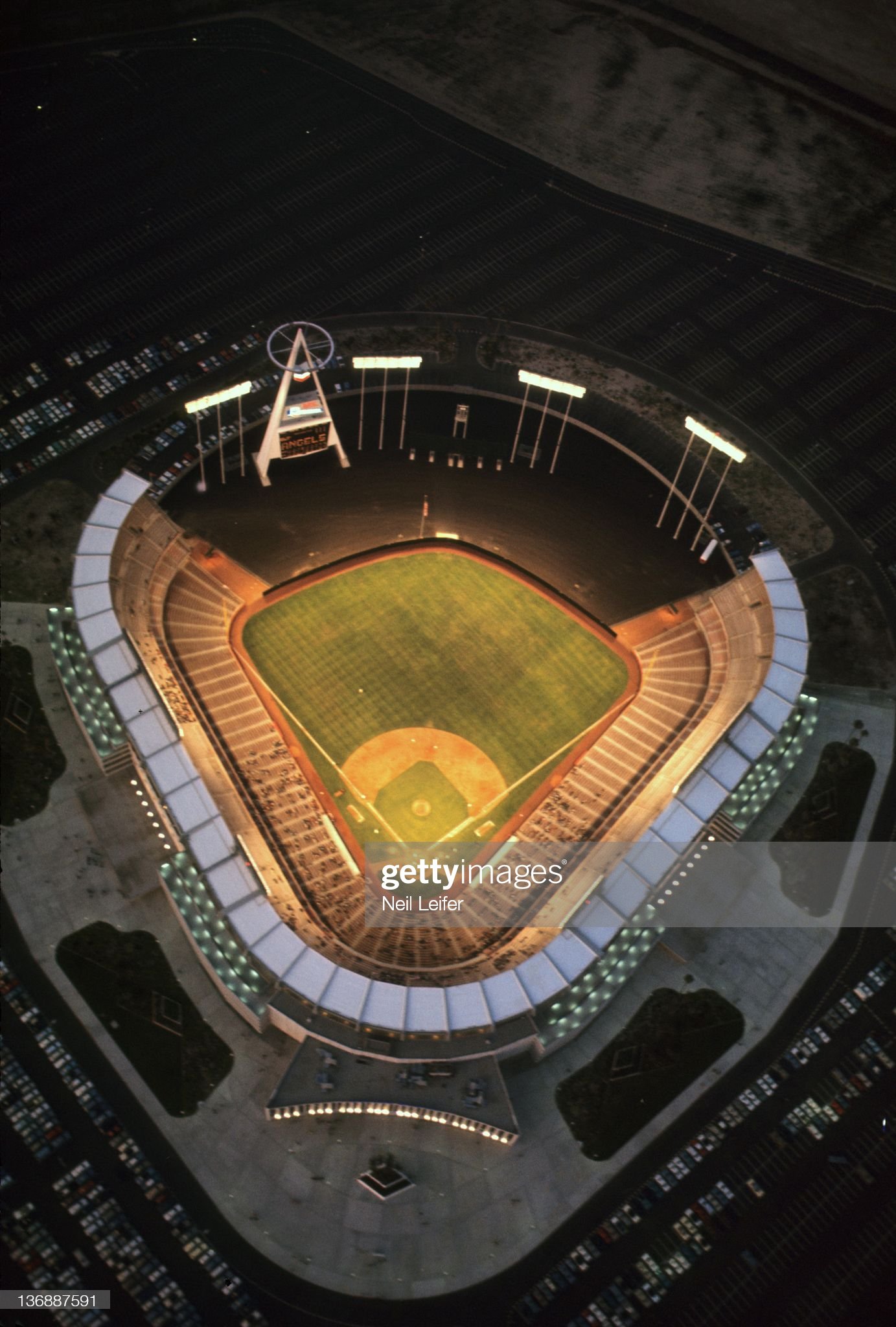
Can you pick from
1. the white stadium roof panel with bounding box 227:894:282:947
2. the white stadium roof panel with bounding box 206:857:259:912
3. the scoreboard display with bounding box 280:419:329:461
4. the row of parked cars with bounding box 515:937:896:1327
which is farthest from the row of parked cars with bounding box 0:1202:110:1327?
the scoreboard display with bounding box 280:419:329:461

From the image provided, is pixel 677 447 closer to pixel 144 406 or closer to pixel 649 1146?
pixel 144 406

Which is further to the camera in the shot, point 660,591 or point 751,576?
point 660,591

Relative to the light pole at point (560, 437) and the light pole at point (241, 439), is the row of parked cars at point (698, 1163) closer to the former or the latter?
the light pole at point (560, 437)

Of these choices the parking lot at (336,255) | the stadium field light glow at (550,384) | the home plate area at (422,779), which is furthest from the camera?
the parking lot at (336,255)

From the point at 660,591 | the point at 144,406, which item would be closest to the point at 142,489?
the point at 144,406

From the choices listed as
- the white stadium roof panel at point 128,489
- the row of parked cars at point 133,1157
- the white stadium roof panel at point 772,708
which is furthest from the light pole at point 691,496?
the row of parked cars at point 133,1157

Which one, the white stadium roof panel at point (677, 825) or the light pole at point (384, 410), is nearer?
the white stadium roof panel at point (677, 825)

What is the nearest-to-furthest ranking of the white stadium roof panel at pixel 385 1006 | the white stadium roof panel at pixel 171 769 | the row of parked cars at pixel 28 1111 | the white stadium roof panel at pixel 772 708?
the white stadium roof panel at pixel 385 1006
the row of parked cars at pixel 28 1111
the white stadium roof panel at pixel 171 769
the white stadium roof panel at pixel 772 708

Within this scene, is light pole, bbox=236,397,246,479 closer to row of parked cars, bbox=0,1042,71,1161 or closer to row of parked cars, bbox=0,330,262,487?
row of parked cars, bbox=0,330,262,487
